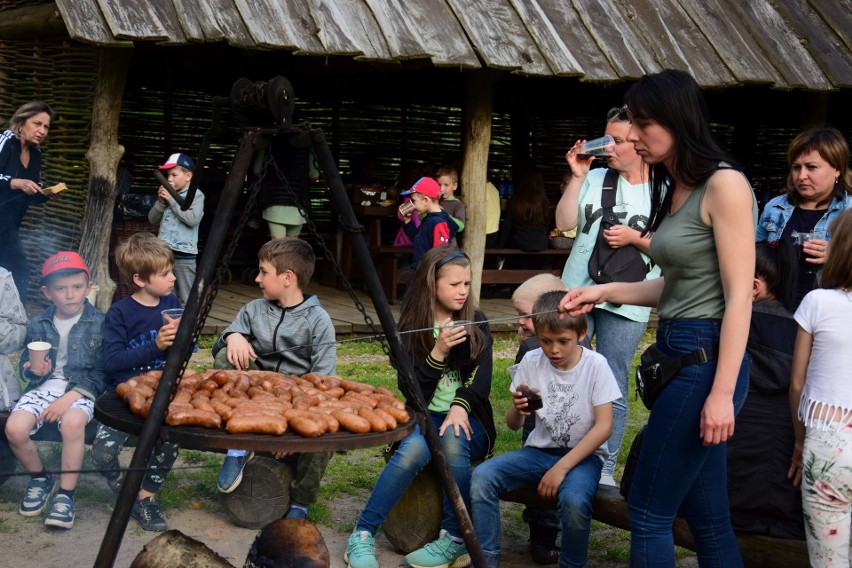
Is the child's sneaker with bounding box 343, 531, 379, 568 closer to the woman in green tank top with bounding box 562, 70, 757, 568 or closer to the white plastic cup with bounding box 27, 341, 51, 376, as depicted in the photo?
the woman in green tank top with bounding box 562, 70, 757, 568

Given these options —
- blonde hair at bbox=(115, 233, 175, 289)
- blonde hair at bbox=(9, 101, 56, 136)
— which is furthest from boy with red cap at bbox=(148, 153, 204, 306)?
blonde hair at bbox=(115, 233, 175, 289)

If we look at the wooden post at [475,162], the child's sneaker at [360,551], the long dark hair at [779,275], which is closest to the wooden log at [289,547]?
the child's sneaker at [360,551]

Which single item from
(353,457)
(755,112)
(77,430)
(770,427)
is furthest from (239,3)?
(755,112)

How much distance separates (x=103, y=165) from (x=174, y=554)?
18.4 ft

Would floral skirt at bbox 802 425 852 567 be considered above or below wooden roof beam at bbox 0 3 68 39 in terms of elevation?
below

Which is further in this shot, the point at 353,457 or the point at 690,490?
the point at 353,457

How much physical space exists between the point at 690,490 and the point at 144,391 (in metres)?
1.73

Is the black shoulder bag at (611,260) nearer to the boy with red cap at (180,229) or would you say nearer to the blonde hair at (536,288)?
the blonde hair at (536,288)

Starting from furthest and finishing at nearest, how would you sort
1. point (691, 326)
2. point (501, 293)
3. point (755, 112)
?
point (755, 112) → point (501, 293) → point (691, 326)

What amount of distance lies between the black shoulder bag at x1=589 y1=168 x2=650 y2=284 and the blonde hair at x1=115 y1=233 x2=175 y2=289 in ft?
6.25

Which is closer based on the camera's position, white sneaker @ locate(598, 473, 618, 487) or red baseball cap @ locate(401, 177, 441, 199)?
white sneaker @ locate(598, 473, 618, 487)

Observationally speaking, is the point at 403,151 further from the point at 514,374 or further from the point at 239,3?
the point at 514,374

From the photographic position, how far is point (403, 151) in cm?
1248

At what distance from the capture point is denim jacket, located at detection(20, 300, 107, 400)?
4590 millimetres
